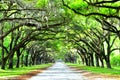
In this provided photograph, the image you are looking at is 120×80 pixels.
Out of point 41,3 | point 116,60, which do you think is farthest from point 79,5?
point 116,60

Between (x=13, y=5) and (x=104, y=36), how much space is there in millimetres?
22763

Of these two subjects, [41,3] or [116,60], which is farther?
[116,60]

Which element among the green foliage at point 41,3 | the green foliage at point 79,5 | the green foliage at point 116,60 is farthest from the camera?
the green foliage at point 116,60

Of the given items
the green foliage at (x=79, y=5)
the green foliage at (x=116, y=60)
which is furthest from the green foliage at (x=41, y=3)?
the green foliage at (x=116, y=60)

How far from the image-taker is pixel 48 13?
115 feet

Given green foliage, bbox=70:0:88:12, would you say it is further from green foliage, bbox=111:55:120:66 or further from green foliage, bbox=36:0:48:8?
green foliage, bbox=111:55:120:66

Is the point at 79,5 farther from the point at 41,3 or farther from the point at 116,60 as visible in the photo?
the point at 116,60

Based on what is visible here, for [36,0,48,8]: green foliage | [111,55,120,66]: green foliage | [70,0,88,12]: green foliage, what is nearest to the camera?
[70,0,88,12]: green foliage

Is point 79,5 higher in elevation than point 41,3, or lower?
lower

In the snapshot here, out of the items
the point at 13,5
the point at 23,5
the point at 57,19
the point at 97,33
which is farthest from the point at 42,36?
the point at 23,5

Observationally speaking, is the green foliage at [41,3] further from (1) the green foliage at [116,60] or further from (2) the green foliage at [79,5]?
(1) the green foliage at [116,60]

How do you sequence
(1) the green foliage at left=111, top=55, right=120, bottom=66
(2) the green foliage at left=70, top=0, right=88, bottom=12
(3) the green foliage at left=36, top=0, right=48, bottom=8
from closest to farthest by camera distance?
1. (2) the green foliage at left=70, top=0, right=88, bottom=12
2. (3) the green foliage at left=36, top=0, right=48, bottom=8
3. (1) the green foliage at left=111, top=55, right=120, bottom=66

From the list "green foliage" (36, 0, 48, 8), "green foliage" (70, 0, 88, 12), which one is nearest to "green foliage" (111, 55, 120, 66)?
"green foliage" (70, 0, 88, 12)

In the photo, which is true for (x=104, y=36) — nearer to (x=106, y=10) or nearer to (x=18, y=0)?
(x=106, y=10)
